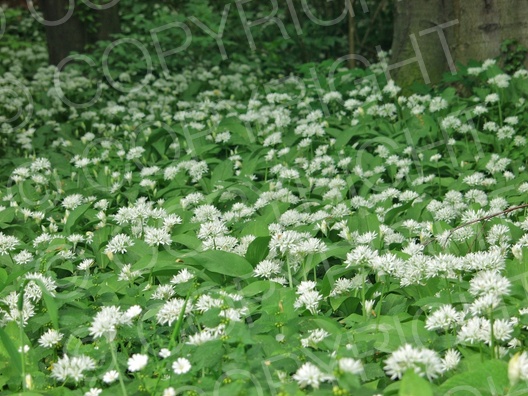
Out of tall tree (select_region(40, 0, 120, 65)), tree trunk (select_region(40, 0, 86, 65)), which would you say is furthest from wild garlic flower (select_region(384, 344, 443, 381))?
tree trunk (select_region(40, 0, 86, 65))

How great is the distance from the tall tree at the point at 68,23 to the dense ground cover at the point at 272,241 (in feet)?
4.82

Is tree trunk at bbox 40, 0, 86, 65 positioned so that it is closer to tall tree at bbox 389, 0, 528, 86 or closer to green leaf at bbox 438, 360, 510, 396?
tall tree at bbox 389, 0, 528, 86

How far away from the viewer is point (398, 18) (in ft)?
19.8

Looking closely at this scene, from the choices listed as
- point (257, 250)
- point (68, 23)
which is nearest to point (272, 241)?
point (257, 250)

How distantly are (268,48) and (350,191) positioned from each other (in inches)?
179

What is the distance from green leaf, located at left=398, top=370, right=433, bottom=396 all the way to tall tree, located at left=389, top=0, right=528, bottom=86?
14.3 feet

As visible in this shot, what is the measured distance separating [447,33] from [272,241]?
3.80 meters

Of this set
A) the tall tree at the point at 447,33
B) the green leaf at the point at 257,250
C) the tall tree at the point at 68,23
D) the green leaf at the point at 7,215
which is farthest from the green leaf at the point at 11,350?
the tall tree at the point at 68,23

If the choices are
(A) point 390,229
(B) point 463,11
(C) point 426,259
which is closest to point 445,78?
Result: (B) point 463,11

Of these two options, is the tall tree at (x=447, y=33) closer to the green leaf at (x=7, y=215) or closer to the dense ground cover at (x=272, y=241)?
the dense ground cover at (x=272, y=241)

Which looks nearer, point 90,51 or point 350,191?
point 350,191

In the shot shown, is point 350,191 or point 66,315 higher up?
point 66,315

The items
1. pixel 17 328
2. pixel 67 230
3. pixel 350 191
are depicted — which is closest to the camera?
pixel 17 328

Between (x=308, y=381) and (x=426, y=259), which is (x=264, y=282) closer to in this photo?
(x=426, y=259)
